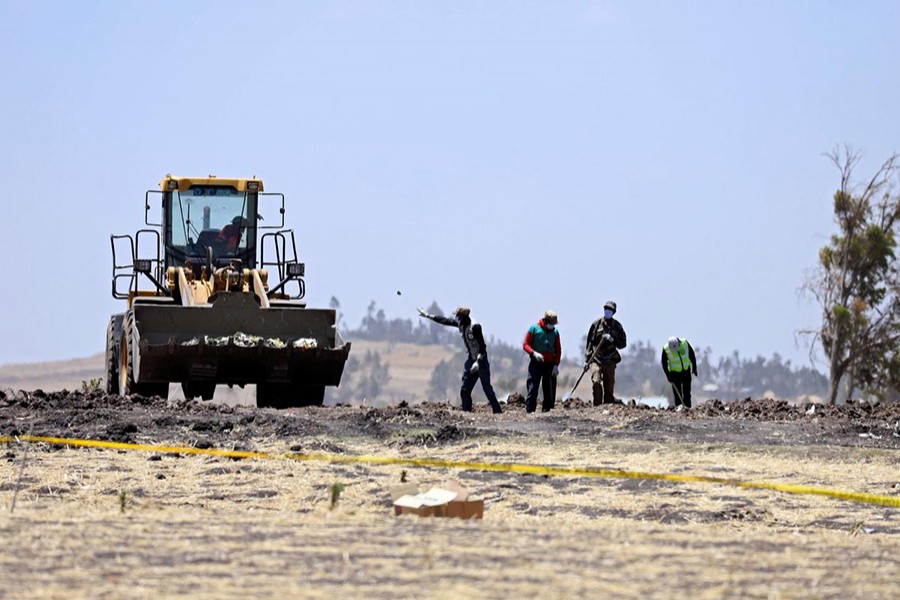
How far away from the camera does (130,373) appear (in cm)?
2405

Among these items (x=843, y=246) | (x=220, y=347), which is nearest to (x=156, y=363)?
(x=220, y=347)

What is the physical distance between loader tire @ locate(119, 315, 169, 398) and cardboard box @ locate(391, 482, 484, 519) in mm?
12595

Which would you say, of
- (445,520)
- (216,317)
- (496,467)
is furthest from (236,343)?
(445,520)

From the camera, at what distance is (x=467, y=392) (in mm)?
22875

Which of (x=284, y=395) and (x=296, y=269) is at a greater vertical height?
(x=296, y=269)

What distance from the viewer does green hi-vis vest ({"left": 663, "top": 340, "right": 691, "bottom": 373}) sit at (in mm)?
24609

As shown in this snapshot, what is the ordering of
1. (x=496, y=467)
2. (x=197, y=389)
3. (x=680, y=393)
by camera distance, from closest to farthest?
1. (x=496, y=467)
2. (x=197, y=389)
3. (x=680, y=393)

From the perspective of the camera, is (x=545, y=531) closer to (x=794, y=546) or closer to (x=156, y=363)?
(x=794, y=546)

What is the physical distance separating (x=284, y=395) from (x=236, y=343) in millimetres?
1666

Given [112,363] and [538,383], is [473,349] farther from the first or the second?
[112,363]

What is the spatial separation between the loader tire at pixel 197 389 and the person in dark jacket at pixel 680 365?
272 inches

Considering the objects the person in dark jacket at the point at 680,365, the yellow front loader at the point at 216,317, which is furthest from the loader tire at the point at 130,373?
the person in dark jacket at the point at 680,365

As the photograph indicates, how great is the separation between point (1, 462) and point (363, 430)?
4788mm

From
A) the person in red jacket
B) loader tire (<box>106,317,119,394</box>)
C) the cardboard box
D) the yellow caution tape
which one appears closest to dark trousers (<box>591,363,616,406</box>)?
the person in red jacket
